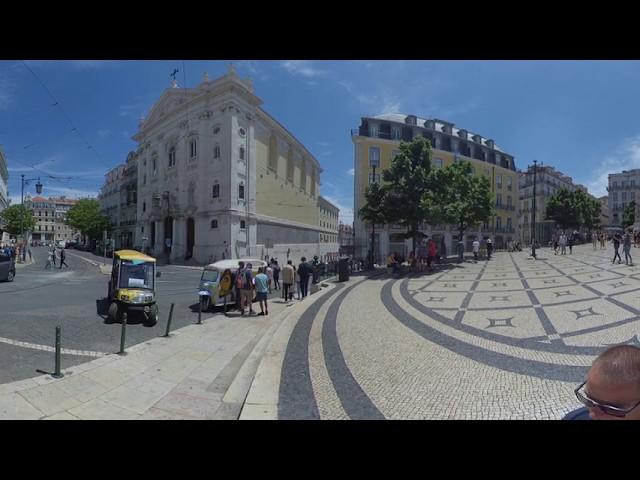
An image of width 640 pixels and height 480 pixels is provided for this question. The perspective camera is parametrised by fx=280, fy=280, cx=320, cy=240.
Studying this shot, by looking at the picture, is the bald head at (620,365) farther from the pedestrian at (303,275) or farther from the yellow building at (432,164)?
the yellow building at (432,164)

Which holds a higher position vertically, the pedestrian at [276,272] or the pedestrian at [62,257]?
the pedestrian at [62,257]

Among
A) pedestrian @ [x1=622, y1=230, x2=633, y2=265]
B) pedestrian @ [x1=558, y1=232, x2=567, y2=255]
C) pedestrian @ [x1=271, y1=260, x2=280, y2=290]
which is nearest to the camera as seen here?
pedestrian @ [x1=622, y1=230, x2=633, y2=265]

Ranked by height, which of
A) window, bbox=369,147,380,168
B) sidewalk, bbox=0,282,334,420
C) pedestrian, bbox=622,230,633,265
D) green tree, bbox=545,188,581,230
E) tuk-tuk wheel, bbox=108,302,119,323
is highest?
window, bbox=369,147,380,168

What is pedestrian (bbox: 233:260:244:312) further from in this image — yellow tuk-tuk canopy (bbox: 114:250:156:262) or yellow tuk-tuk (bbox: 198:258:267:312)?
yellow tuk-tuk canopy (bbox: 114:250:156:262)

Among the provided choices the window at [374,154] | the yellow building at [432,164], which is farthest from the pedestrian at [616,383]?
the window at [374,154]

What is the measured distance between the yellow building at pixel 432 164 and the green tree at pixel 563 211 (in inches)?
266

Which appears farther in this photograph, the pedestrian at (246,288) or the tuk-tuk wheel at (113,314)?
the pedestrian at (246,288)

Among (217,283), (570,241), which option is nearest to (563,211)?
(570,241)

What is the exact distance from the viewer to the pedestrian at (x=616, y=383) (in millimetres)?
972

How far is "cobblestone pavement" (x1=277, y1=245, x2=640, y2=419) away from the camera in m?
2.43

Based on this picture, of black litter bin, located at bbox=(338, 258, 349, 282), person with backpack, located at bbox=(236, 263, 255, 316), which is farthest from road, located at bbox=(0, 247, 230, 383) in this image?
black litter bin, located at bbox=(338, 258, 349, 282)

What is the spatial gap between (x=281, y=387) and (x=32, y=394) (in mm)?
2450
